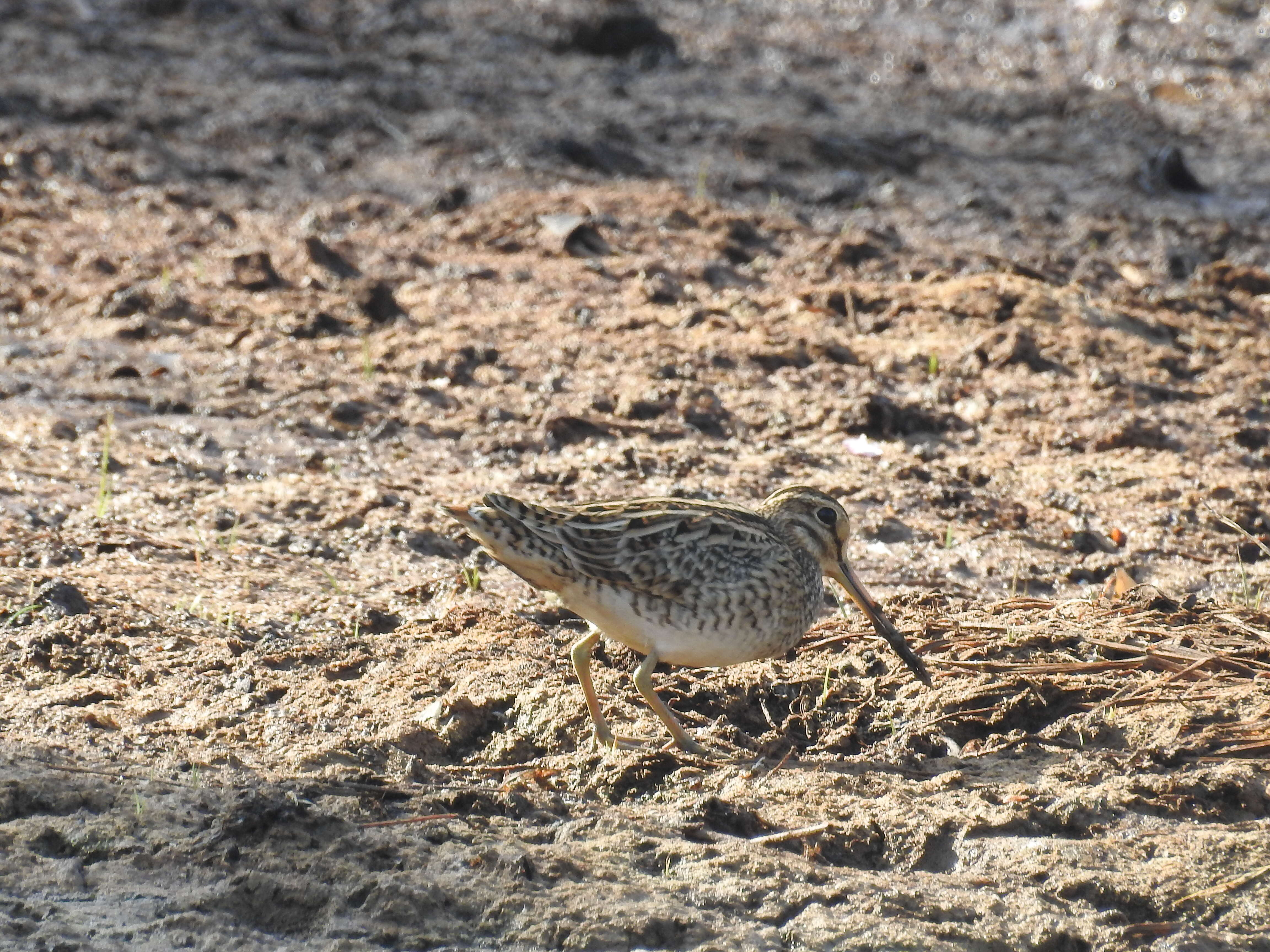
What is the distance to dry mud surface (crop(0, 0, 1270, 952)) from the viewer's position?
12.7ft

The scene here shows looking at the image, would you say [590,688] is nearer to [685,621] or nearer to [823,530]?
[685,621]

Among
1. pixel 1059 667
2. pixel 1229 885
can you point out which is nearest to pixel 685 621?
pixel 1059 667

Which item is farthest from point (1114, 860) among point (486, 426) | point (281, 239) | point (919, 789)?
point (281, 239)

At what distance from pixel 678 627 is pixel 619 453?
2.22 m

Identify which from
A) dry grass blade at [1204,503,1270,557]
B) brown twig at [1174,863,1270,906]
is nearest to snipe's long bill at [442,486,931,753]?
brown twig at [1174,863,1270,906]

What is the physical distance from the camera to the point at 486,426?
714 centimetres

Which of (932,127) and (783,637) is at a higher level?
(932,127)

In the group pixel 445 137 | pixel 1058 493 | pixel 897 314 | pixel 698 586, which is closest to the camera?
pixel 698 586

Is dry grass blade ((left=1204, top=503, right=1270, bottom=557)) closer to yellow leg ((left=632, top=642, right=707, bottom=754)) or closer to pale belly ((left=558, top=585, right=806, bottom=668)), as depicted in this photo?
pale belly ((left=558, top=585, right=806, bottom=668))

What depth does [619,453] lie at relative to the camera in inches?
270

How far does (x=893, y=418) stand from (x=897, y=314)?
4.29 ft

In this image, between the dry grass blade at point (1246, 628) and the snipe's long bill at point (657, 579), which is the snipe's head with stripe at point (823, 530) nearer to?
the snipe's long bill at point (657, 579)

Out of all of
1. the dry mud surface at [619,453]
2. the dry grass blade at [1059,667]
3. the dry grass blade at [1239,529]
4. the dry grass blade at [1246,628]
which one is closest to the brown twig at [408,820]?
the dry mud surface at [619,453]

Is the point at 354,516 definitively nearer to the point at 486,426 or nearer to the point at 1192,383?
the point at 486,426
